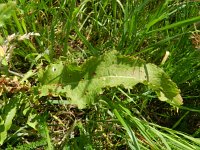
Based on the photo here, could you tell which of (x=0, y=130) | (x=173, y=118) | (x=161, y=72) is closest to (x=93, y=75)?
(x=161, y=72)

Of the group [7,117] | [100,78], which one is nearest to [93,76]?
[100,78]

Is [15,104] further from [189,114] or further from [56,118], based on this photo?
[189,114]

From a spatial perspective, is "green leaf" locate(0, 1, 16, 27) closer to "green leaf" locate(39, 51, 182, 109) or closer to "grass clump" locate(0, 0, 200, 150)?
"grass clump" locate(0, 0, 200, 150)

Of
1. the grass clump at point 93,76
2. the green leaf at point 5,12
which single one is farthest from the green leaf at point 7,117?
the green leaf at point 5,12

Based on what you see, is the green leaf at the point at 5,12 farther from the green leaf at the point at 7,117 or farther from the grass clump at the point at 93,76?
the green leaf at the point at 7,117

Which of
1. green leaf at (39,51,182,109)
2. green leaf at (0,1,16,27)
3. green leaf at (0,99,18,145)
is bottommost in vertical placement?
green leaf at (0,99,18,145)

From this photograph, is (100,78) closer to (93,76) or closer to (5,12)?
(93,76)

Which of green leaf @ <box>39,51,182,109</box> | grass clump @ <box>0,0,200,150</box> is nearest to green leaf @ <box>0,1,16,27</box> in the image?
grass clump @ <box>0,0,200,150</box>
